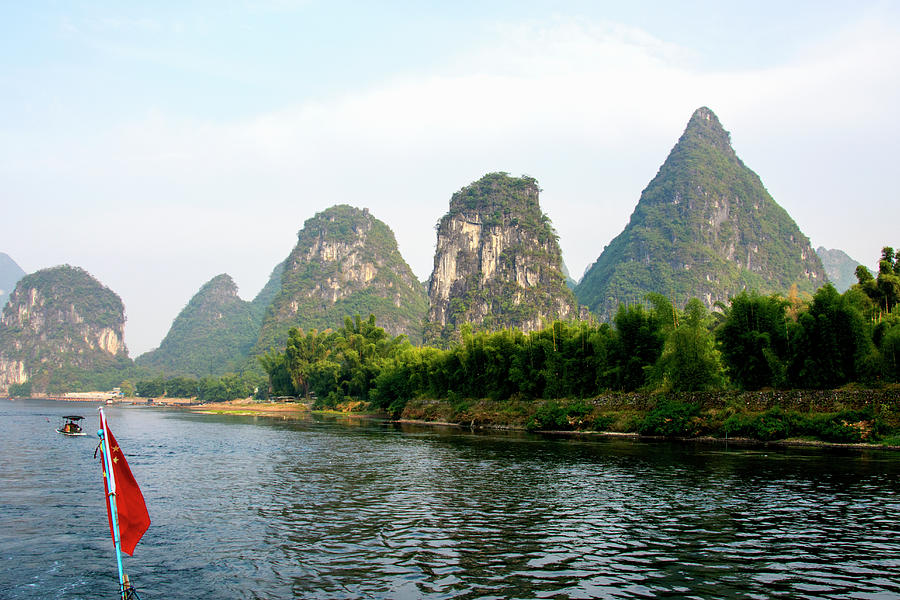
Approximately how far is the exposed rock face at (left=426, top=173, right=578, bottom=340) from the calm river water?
452 ft

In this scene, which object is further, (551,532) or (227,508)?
(227,508)

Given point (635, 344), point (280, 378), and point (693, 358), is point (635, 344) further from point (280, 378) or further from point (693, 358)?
point (280, 378)

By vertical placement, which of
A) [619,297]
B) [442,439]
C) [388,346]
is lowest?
[442,439]

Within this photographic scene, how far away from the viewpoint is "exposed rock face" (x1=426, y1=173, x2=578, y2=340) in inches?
6767

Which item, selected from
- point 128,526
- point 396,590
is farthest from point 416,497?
point 128,526

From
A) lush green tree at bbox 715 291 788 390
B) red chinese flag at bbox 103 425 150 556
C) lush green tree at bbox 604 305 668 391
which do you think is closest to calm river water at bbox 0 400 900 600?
red chinese flag at bbox 103 425 150 556

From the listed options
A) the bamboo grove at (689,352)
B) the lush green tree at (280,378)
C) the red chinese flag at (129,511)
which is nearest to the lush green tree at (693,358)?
the bamboo grove at (689,352)

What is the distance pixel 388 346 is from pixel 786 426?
74.2m

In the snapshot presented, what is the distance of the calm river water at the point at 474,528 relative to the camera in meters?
12.6

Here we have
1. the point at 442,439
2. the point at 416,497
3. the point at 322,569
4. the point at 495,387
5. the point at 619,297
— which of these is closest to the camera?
the point at 322,569

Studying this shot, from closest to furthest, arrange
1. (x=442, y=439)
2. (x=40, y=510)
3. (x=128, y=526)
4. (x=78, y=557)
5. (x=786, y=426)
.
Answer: (x=128, y=526) < (x=78, y=557) < (x=40, y=510) < (x=786, y=426) < (x=442, y=439)

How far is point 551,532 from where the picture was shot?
16.8m

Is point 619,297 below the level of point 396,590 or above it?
above

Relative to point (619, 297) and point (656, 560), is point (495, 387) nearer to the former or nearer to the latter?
point (656, 560)
